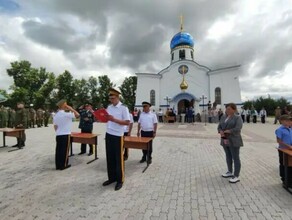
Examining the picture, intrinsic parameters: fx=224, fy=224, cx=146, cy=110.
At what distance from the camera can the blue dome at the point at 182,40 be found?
3627cm

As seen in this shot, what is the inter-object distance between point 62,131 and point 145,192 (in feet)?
9.73

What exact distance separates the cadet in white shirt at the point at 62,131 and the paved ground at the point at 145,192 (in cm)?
33

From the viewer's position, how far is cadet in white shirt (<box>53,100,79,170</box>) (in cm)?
598

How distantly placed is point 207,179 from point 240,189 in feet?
2.73

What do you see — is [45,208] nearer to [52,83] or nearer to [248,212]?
[248,212]

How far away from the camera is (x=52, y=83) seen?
47.0 meters

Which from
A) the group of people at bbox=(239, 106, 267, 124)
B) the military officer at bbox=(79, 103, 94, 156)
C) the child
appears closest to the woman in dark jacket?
the child

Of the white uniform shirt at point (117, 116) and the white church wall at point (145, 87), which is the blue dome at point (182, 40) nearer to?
the white church wall at point (145, 87)

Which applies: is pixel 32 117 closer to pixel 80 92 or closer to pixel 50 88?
pixel 50 88

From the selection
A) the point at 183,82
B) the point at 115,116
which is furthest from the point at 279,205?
the point at 183,82

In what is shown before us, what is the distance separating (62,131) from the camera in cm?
604

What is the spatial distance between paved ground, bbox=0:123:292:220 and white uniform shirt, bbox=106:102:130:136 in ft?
3.82

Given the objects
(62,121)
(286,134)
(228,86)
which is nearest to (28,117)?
(62,121)

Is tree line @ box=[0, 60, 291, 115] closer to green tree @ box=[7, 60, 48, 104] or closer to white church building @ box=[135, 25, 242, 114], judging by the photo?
green tree @ box=[7, 60, 48, 104]
